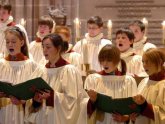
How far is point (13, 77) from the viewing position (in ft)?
13.4

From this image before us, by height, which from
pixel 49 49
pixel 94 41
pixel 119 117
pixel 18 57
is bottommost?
pixel 119 117

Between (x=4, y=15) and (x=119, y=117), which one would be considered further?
(x=4, y=15)

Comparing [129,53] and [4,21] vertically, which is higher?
[4,21]

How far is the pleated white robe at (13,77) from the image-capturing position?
156 inches

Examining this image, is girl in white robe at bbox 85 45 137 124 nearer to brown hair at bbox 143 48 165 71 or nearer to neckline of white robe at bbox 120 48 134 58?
brown hair at bbox 143 48 165 71

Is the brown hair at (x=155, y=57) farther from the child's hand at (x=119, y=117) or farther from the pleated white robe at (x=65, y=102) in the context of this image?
the pleated white robe at (x=65, y=102)

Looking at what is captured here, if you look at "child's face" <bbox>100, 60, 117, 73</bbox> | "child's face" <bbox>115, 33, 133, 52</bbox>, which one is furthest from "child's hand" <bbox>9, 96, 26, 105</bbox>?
"child's face" <bbox>115, 33, 133, 52</bbox>

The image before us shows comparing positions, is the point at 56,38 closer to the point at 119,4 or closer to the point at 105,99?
the point at 105,99

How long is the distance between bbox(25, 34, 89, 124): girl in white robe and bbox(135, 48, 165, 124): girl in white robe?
1.68 feet

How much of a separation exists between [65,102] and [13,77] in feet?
1.92

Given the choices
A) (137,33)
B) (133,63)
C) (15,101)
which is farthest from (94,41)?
(15,101)

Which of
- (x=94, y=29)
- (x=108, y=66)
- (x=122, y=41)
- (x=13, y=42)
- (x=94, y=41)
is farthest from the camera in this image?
(x=94, y=41)

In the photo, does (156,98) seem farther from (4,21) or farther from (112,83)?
(4,21)

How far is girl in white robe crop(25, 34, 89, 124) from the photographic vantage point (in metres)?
3.77
